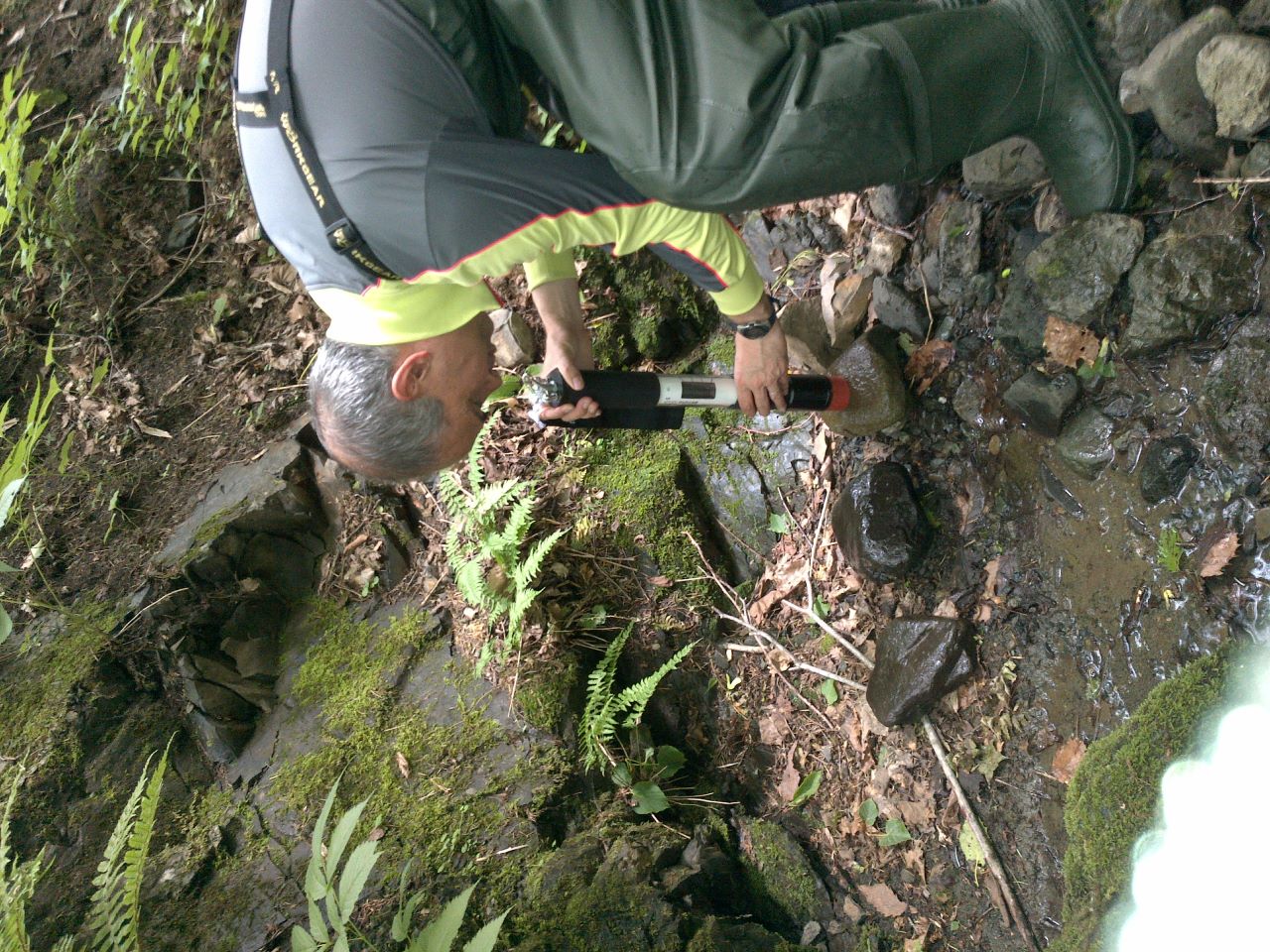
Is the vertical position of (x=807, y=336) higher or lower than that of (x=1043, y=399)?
lower

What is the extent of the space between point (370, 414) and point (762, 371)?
1276 mm

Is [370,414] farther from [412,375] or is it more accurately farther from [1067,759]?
[1067,759]

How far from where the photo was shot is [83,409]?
16.6ft

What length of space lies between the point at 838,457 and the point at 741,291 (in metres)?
1.38

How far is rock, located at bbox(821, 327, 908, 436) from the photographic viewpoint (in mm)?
3176

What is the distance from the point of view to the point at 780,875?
354 cm

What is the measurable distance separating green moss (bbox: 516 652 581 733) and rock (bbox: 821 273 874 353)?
1869mm

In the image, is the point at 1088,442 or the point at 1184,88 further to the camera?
the point at 1088,442

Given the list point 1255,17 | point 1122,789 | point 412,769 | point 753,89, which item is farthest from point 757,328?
point 412,769

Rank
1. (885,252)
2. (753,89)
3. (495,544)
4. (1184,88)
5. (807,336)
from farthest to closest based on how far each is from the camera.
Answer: (495,544) → (807,336) → (885,252) → (1184,88) → (753,89)

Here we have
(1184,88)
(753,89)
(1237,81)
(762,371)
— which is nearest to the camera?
(753,89)

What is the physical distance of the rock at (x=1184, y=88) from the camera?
2.20 meters

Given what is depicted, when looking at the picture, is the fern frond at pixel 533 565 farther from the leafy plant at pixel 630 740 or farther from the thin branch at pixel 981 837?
the thin branch at pixel 981 837

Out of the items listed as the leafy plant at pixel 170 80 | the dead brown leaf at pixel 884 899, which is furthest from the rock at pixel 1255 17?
the leafy plant at pixel 170 80
